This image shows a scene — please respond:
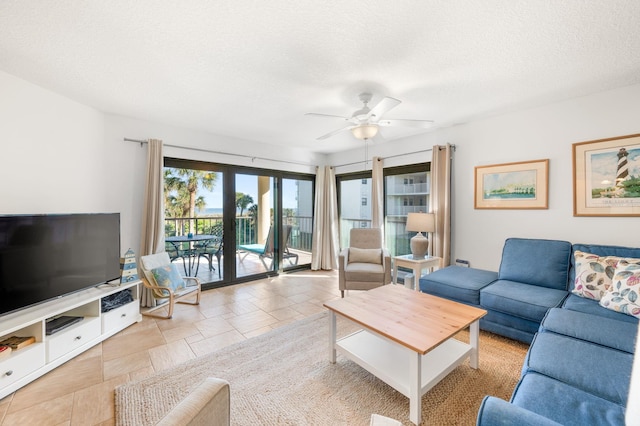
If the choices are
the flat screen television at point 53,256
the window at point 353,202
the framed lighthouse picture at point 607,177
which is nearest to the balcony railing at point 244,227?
the window at point 353,202

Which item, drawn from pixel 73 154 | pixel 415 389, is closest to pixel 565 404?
pixel 415 389

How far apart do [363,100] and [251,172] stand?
2.53 metres

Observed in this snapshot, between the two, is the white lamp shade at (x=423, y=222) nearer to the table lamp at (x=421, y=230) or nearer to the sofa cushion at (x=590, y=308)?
the table lamp at (x=421, y=230)

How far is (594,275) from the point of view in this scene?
233 cm

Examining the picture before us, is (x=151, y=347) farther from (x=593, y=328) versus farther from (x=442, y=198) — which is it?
(x=442, y=198)

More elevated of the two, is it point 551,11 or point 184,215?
point 551,11

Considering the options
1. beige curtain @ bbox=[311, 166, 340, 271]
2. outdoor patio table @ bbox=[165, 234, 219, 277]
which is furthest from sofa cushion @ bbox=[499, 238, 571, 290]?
outdoor patio table @ bbox=[165, 234, 219, 277]

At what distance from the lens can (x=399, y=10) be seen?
5.23ft

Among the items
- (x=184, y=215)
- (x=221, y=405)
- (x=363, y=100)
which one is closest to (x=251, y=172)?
(x=184, y=215)

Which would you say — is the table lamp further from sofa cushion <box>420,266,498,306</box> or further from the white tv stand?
the white tv stand

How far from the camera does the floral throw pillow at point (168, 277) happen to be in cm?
311

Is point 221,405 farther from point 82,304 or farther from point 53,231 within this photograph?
point 53,231

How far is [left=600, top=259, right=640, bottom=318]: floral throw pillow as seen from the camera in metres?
1.98

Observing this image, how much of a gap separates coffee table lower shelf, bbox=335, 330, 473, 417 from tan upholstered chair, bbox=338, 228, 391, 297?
131cm
